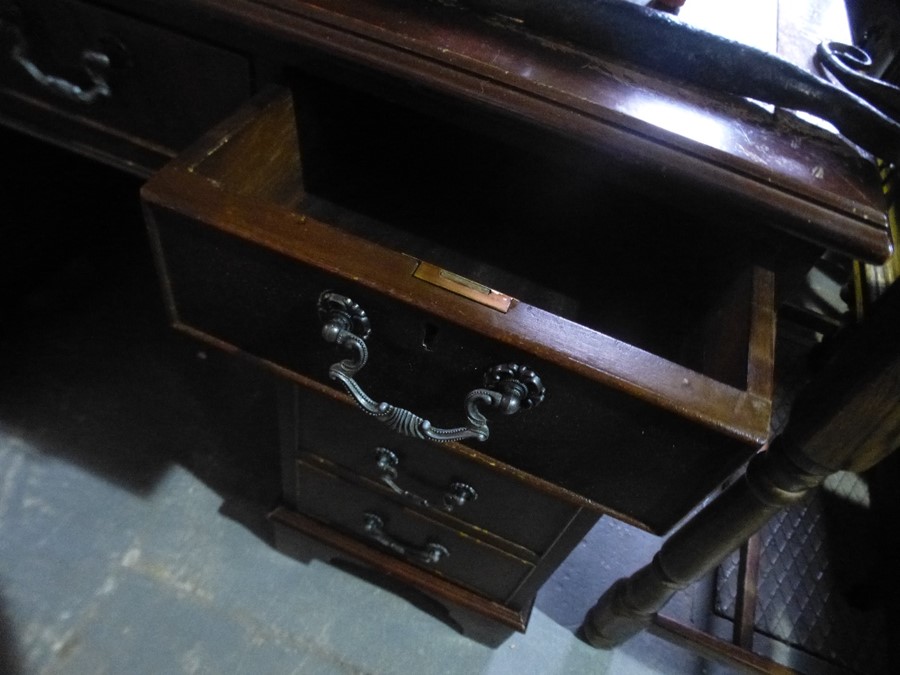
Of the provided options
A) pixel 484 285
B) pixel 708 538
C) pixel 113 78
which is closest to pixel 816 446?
pixel 708 538

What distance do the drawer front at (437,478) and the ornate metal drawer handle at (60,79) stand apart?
336mm

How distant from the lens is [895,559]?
0.92 m

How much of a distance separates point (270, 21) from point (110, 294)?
829 millimetres

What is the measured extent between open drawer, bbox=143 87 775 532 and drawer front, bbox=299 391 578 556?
0.31ft

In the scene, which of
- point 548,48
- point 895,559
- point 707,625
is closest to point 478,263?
point 548,48

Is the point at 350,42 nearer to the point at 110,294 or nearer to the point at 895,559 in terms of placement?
the point at 110,294

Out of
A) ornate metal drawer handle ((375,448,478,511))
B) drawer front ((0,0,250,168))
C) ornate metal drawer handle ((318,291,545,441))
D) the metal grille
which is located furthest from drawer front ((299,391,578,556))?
the metal grille

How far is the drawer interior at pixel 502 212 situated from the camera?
0.59 meters

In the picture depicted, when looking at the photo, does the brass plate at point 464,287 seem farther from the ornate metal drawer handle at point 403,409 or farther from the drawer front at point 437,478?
the drawer front at point 437,478

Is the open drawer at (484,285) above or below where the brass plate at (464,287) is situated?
below

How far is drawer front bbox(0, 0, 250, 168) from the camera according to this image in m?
0.58

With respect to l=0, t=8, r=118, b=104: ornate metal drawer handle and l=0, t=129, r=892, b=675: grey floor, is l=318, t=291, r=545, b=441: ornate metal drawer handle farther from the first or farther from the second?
l=0, t=129, r=892, b=675: grey floor

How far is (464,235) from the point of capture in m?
0.73

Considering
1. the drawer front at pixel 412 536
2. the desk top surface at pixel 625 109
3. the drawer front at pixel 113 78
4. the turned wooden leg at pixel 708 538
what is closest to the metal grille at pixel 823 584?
the turned wooden leg at pixel 708 538
